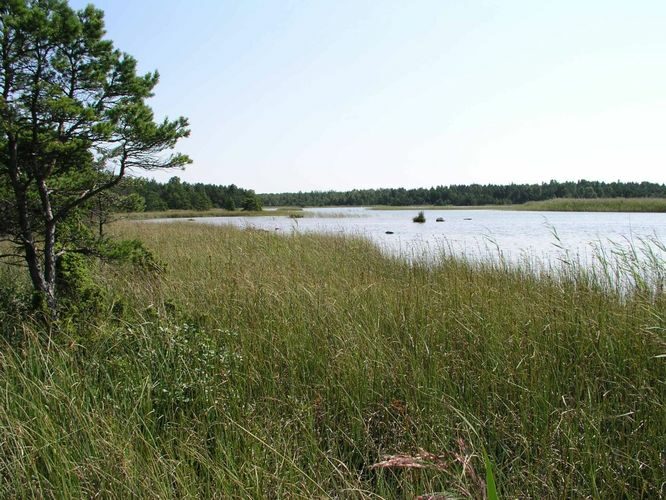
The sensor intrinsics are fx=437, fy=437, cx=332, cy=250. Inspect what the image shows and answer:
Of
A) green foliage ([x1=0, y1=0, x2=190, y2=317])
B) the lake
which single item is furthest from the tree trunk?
the lake

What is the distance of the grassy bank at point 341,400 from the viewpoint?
74.3 inches

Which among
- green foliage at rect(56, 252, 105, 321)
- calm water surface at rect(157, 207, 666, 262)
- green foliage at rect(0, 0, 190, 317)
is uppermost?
green foliage at rect(0, 0, 190, 317)

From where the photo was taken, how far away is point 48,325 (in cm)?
335

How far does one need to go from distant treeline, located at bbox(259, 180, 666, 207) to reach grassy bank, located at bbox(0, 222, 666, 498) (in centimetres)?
7994

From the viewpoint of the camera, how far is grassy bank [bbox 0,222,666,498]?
189 centimetres

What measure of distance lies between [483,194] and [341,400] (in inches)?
3723

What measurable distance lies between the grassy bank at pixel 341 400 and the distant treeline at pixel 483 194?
7994cm

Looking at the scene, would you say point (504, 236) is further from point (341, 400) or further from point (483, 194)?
point (483, 194)

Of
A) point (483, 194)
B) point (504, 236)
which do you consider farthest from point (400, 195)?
point (504, 236)

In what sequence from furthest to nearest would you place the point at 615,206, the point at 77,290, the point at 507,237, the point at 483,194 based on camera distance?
1. the point at 483,194
2. the point at 615,206
3. the point at 507,237
4. the point at 77,290

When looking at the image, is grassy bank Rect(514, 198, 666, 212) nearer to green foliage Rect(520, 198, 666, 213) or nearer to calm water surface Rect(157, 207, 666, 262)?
green foliage Rect(520, 198, 666, 213)

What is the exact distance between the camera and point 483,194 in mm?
90938

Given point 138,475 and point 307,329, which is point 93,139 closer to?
point 307,329

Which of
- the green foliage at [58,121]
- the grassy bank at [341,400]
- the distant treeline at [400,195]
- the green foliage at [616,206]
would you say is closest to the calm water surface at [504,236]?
the grassy bank at [341,400]
